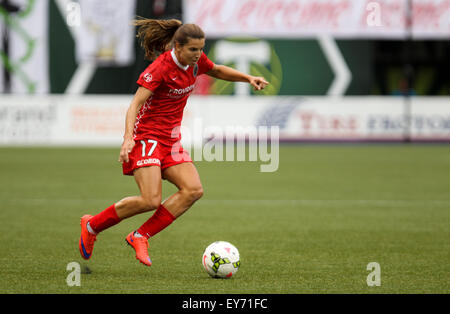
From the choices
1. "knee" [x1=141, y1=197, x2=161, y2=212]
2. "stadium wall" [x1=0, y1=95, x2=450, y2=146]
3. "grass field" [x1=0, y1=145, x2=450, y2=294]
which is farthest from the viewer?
"stadium wall" [x1=0, y1=95, x2=450, y2=146]

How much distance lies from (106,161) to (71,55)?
799 cm

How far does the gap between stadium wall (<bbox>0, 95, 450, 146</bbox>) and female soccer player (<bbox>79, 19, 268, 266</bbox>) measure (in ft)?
49.7

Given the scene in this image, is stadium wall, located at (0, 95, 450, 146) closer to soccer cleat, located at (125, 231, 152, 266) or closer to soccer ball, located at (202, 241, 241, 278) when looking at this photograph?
soccer cleat, located at (125, 231, 152, 266)

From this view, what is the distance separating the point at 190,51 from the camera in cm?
645

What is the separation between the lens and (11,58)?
2452cm

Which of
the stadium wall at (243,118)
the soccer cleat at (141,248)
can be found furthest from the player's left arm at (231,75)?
the stadium wall at (243,118)

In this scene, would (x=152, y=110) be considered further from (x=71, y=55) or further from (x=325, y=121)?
(x=71, y=55)

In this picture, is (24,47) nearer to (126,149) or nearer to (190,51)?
(190,51)

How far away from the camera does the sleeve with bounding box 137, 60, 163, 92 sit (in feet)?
21.1

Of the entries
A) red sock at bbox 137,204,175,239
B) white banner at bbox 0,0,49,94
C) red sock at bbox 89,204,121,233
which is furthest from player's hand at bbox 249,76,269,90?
white banner at bbox 0,0,49,94

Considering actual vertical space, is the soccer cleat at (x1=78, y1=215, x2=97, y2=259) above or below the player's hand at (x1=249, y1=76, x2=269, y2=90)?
below

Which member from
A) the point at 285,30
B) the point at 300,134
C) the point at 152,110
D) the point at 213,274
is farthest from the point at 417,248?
the point at 285,30

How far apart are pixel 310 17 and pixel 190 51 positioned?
1930 centimetres

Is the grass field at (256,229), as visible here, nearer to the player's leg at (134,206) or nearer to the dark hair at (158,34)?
the player's leg at (134,206)
